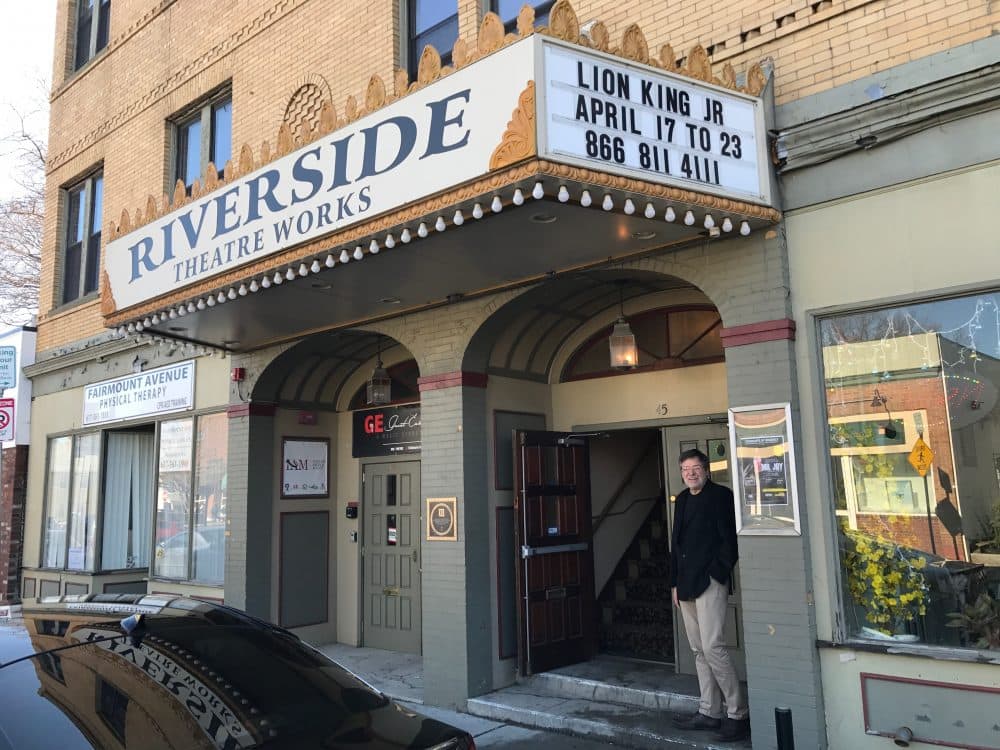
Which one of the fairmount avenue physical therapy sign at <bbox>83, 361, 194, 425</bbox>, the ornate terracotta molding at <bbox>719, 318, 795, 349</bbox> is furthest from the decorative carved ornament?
the fairmount avenue physical therapy sign at <bbox>83, 361, 194, 425</bbox>

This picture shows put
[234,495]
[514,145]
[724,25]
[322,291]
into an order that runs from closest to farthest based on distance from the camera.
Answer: [514,145], [724,25], [322,291], [234,495]

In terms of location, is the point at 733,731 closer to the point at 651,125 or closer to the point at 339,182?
the point at 651,125

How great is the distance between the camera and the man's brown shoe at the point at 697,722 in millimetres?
6043

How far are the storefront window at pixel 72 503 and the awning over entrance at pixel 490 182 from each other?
6.72m

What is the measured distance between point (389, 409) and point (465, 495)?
2.92m

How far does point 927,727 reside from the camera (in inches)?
194

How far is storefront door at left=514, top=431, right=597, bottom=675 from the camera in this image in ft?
24.8

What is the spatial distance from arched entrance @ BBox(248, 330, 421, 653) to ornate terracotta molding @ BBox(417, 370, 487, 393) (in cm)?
157

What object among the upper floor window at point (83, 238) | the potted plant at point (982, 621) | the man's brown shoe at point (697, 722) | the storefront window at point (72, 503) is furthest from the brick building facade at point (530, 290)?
the upper floor window at point (83, 238)

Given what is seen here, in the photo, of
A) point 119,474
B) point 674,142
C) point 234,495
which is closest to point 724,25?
point 674,142

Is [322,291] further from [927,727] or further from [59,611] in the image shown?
[927,727]

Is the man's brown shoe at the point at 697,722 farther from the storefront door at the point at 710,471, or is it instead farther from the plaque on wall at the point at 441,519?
the plaque on wall at the point at 441,519

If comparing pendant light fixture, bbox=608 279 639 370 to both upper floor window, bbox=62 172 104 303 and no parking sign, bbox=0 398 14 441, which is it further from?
no parking sign, bbox=0 398 14 441

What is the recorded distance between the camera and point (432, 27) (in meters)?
8.62
